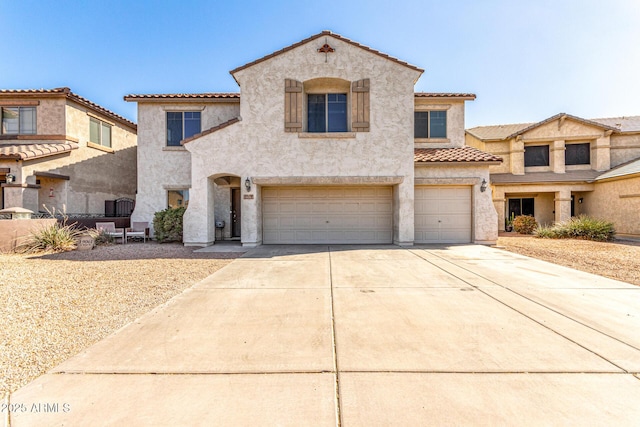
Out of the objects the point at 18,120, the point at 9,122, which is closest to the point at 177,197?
the point at 18,120

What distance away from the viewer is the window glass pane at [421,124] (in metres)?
13.7

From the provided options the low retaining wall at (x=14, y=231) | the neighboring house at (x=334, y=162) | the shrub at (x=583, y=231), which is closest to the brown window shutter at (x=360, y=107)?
the neighboring house at (x=334, y=162)

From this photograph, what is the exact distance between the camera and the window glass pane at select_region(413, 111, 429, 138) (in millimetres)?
13727

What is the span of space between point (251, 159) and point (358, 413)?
1038cm

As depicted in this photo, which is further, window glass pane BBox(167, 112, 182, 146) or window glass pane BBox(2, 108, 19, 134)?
window glass pane BBox(2, 108, 19, 134)

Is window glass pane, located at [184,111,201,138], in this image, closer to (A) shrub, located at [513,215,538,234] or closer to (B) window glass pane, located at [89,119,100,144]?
(B) window glass pane, located at [89,119,100,144]

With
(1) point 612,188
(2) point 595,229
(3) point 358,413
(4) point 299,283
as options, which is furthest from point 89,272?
(1) point 612,188

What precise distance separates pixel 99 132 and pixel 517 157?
82.6 feet

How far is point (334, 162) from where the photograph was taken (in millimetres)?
11555

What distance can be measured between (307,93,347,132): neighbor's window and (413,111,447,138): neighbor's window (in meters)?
3.84

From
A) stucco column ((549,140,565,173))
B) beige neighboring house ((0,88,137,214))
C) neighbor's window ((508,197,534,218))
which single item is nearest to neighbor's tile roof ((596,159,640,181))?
stucco column ((549,140,565,173))

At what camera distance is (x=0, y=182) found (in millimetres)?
13758

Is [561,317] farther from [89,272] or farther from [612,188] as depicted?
[612,188]

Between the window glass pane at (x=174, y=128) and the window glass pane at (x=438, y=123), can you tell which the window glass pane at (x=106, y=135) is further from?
the window glass pane at (x=438, y=123)
